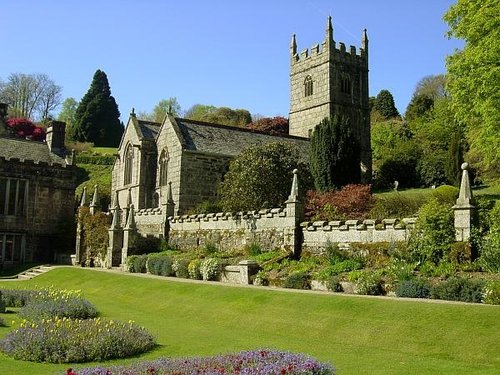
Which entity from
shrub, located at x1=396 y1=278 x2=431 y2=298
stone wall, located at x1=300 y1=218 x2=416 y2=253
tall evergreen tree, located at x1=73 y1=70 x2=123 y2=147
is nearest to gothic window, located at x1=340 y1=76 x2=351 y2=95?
stone wall, located at x1=300 y1=218 x2=416 y2=253

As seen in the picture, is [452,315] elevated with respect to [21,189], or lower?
lower

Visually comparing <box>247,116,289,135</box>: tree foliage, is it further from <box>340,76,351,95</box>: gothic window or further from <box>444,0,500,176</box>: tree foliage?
<box>444,0,500,176</box>: tree foliage

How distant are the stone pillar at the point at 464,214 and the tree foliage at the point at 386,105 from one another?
6325cm

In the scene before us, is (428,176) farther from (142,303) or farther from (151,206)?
(142,303)

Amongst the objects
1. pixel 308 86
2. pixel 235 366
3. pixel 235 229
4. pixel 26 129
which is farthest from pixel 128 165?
pixel 26 129

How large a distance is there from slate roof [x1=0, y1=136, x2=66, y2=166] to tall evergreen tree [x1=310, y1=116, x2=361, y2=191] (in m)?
18.2

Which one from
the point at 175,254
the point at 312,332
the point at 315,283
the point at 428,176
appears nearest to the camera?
the point at 312,332

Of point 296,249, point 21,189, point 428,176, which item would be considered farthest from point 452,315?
point 428,176

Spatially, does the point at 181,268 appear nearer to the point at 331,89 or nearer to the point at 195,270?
the point at 195,270

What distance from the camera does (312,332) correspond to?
13195 mm

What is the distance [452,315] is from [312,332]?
318 centimetres

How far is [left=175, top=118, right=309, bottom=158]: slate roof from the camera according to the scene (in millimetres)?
36219

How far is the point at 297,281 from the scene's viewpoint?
63.2 feet

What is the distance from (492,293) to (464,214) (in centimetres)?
391
